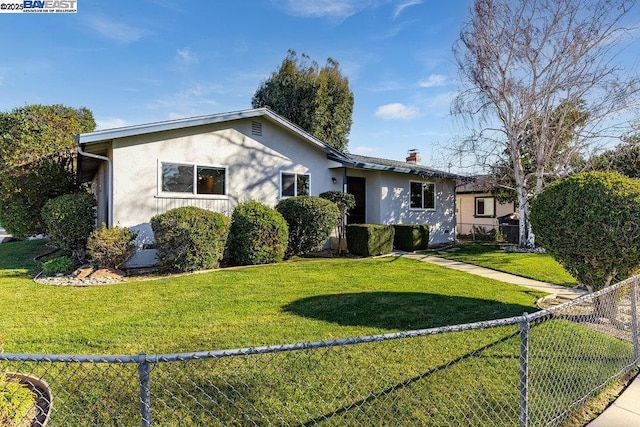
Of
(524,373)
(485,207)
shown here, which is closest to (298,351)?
(524,373)

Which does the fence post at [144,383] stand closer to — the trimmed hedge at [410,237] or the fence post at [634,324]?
the fence post at [634,324]

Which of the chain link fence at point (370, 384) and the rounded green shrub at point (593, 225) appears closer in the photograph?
the chain link fence at point (370, 384)

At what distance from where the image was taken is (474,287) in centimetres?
753

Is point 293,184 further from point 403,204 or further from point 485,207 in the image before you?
point 485,207

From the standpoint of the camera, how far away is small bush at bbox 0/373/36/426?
2.47 metres

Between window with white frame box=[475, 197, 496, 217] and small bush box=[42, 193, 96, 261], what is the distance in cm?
2257

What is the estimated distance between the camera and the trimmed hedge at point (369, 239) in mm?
11914

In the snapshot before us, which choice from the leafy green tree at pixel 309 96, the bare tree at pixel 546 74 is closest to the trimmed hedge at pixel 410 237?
the bare tree at pixel 546 74

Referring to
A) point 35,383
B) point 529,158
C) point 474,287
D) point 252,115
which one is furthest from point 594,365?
point 529,158

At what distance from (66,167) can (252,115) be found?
704cm

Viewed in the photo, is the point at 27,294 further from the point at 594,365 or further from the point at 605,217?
the point at 605,217

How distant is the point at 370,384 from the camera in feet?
11.3

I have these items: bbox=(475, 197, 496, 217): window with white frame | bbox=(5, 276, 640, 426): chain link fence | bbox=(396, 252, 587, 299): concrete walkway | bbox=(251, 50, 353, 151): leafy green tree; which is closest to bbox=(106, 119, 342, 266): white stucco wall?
bbox=(396, 252, 587, 299): concrete walkway

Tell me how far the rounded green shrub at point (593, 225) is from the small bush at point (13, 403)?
21.9ft
